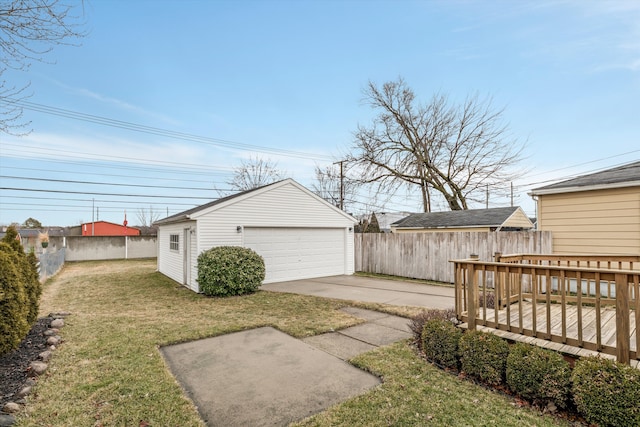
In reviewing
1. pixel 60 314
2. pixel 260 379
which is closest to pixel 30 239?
pixel 60 314

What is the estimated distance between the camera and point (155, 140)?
68.8 ft

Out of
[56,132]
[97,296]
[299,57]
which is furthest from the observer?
[56,132]

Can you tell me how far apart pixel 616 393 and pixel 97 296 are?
10.7 meters

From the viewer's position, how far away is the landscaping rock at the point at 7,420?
2.66 m

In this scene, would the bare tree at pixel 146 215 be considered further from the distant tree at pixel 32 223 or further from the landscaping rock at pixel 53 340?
the landscaping rock at pixel 53 340

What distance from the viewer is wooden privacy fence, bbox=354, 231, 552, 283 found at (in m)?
9.30

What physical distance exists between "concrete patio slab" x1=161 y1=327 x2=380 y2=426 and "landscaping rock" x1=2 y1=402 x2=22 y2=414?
1.40m

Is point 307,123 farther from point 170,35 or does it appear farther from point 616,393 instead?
point 616,393

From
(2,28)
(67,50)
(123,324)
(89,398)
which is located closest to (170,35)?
(67,50)

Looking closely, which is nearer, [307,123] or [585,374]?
[585,374]

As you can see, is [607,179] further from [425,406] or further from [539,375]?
[425,406]

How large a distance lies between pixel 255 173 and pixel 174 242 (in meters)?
17.5

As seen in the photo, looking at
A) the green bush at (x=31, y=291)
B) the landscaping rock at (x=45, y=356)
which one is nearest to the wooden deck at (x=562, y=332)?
the landscaping rock at (x=45, y=356)

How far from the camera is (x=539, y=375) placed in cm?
302
